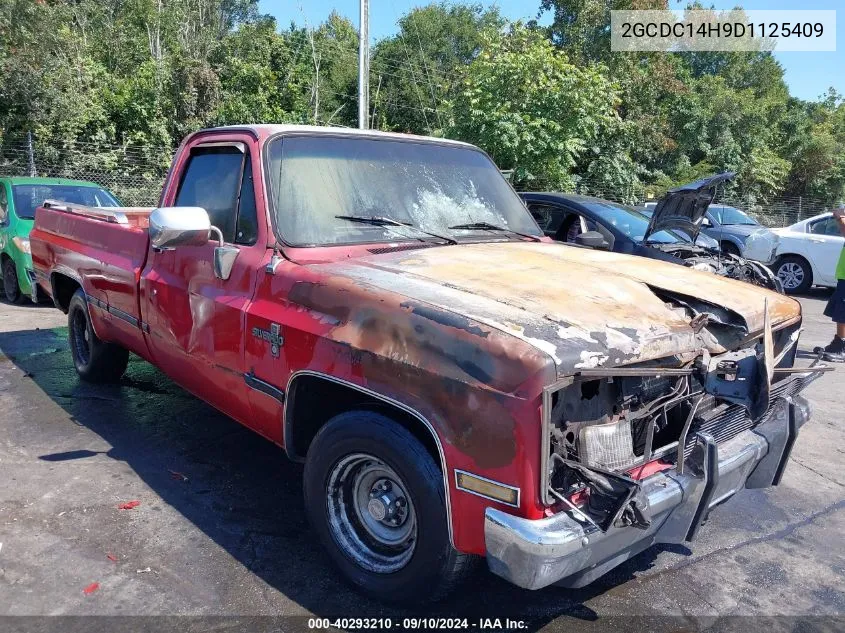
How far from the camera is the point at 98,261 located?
4.97m

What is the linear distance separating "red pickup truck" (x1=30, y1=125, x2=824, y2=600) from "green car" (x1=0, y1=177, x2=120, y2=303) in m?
5.61

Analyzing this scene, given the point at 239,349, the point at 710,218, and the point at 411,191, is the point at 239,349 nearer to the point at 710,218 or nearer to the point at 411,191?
the point at 411,191

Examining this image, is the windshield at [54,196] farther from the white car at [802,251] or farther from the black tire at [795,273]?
the black tire at [795,273]

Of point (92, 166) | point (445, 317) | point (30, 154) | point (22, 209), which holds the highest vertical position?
point (30, 154)

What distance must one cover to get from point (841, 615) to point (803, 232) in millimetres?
11521

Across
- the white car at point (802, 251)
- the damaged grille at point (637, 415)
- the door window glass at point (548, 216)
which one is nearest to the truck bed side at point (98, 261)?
the damaged grille at point (637, 415)

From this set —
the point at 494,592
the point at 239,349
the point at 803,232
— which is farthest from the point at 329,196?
the point at 803,232

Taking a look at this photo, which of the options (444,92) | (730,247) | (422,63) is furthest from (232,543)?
(422,63)

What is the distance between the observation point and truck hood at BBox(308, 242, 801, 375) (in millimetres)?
2449

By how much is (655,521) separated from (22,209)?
9.35 meters

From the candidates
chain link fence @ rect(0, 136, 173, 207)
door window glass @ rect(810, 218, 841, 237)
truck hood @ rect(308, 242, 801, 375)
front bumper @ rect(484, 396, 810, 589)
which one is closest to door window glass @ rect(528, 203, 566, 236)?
truck hood @ rect(308, 242, 801, 375)

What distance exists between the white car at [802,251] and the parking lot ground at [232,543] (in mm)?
8151

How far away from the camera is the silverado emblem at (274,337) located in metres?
3.13

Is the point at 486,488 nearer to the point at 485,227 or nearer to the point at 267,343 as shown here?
the point at 267,343
